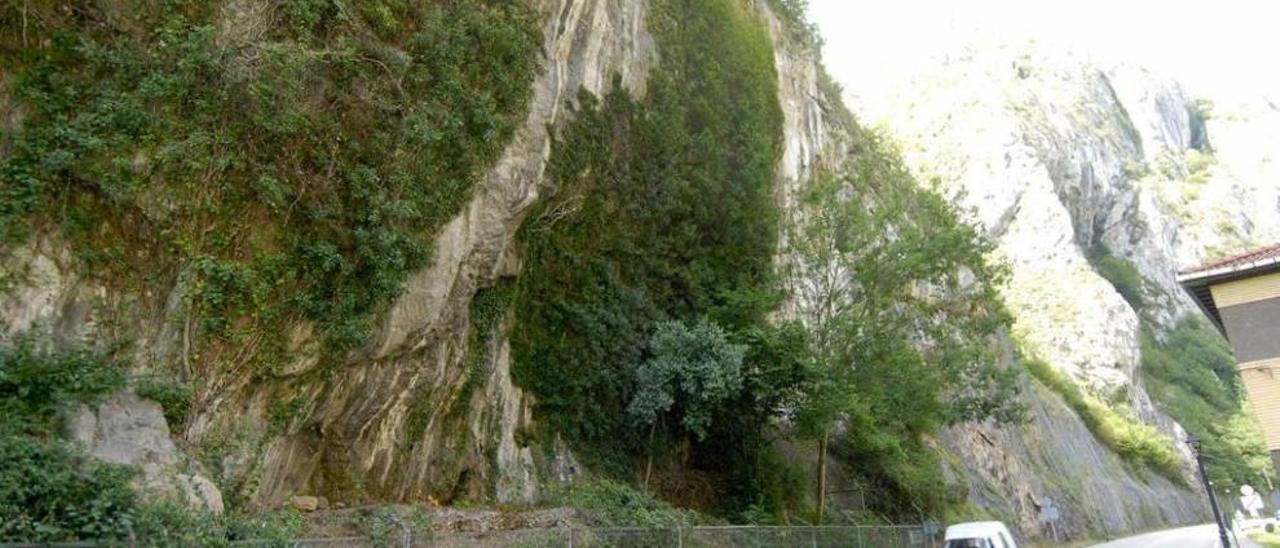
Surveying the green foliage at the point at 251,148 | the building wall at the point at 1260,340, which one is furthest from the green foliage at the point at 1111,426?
the green foliage at the point at 251,148

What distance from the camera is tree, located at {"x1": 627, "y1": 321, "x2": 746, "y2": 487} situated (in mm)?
17109

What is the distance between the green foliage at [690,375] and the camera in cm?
1709

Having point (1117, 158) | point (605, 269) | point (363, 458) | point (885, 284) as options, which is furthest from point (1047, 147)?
point (363, 458)

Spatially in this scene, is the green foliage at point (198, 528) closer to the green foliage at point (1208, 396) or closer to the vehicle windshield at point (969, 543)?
the vehicle windshield at point (969, 543)

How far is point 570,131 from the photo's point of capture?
16531mm

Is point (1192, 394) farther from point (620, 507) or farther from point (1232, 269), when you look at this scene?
point (620, 507)

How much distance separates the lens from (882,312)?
20219 millimetres

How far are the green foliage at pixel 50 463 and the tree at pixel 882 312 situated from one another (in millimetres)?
13489

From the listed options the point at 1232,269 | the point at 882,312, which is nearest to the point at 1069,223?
the point at 1232,269

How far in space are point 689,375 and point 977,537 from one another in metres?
6.21

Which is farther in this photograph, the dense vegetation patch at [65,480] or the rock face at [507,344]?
the rock face at [507,344]

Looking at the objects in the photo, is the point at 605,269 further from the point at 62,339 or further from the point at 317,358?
the point at 62,339

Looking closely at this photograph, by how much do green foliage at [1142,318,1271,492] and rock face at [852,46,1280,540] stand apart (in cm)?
265

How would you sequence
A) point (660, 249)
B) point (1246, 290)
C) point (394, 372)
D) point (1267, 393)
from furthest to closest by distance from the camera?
point (660, 249), point (1246, 290), point (1267, 393), point (394, 372)
